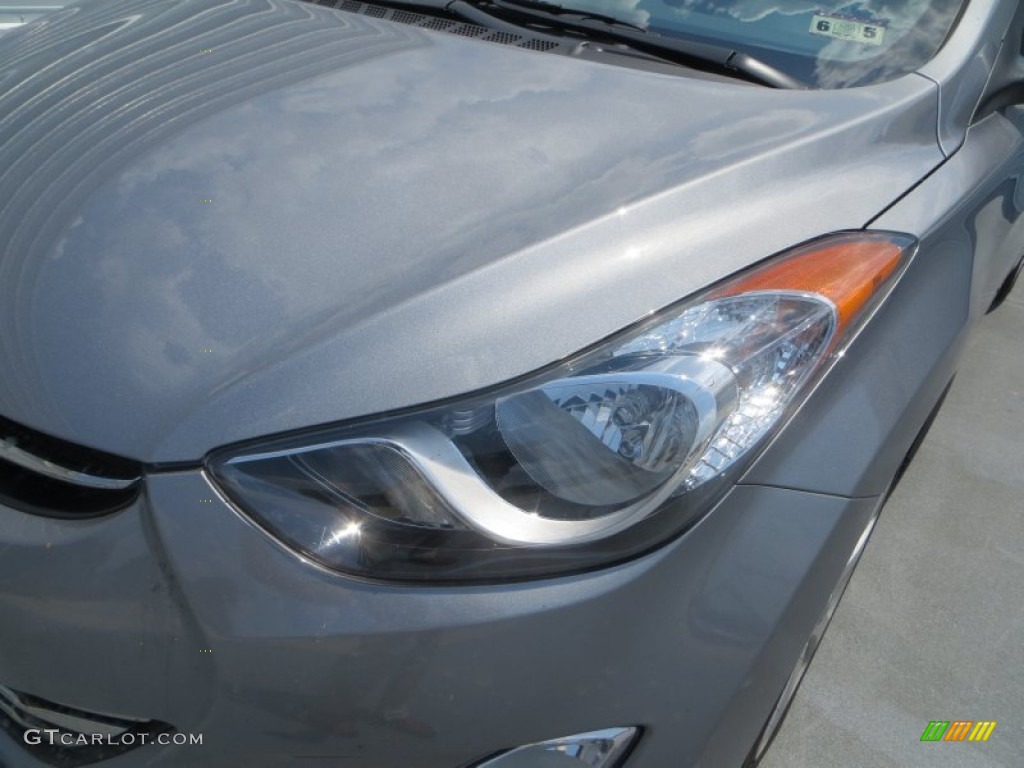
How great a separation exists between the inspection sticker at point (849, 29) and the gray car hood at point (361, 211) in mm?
185

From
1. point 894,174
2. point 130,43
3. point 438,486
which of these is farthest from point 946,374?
point 130,43

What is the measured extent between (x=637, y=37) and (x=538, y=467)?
3.85ft

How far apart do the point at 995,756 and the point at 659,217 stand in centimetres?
138

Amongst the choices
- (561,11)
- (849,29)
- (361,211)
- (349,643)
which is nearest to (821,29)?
(849,29)

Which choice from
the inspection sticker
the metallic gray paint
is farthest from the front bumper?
the inspection sticker

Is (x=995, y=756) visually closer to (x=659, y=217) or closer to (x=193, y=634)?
(x=659, y=217)

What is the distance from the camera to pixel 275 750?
43.3 inches

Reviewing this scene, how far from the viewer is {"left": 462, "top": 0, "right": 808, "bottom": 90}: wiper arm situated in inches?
70.5

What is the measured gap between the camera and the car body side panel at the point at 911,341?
1.27 m

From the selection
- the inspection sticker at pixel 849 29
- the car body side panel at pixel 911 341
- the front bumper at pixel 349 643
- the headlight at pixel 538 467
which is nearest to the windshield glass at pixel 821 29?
the inspection sticker at pixel 849 29

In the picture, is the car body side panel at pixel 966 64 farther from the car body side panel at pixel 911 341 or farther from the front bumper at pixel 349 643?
the front bumper at pixel 349 643

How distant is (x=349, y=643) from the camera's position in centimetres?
107

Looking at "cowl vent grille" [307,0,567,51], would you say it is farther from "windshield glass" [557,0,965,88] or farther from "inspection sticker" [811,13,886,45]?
"inspection sticker" [811,13,886,45]

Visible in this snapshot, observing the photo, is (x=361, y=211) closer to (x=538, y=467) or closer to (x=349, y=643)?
(x=538, y=467)
